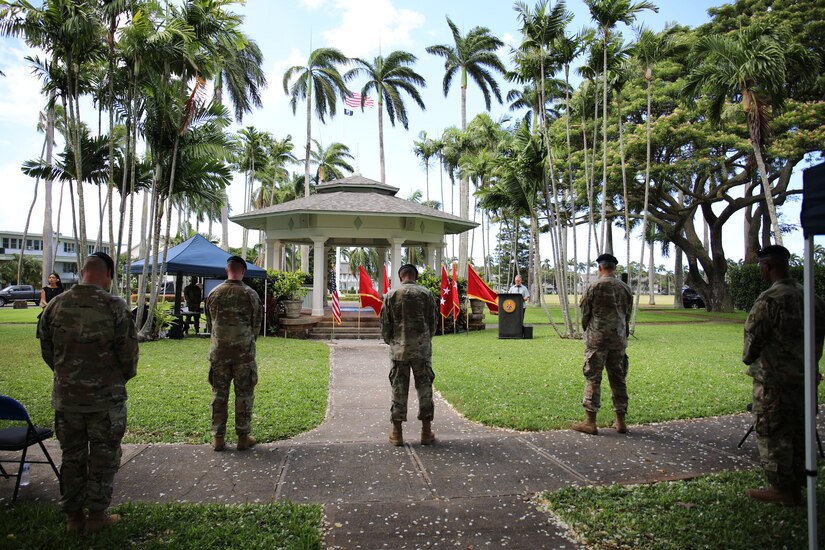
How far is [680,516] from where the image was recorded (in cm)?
375

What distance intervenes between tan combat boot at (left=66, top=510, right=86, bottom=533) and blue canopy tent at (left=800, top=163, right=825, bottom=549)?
462 cm

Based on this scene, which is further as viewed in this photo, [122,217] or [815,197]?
[122,217]

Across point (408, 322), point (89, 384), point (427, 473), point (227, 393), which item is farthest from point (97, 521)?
point (408, 322)

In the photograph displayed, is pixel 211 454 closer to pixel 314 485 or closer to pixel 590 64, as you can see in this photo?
pixel 314 485

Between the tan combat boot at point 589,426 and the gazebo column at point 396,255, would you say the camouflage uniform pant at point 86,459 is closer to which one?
the tan combat boot at point 589,426

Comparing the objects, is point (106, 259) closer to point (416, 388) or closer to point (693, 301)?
point (416, 388)

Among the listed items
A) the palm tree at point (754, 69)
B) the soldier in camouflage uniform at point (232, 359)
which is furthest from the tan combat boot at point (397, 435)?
the palm tree at point (754, 69)

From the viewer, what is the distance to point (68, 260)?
64188 mm

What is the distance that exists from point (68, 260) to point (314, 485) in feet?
239

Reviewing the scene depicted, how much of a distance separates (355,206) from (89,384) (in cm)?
1568

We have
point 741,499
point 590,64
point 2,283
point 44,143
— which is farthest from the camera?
point 2,283

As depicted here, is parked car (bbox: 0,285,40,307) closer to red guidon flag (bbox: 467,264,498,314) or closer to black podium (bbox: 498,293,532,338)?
red guidon flag (bbox: 467,264,498,314)

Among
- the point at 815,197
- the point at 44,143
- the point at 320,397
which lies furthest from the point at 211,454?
the point at 44,143

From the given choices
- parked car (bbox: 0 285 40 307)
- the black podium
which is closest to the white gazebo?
the black podium
